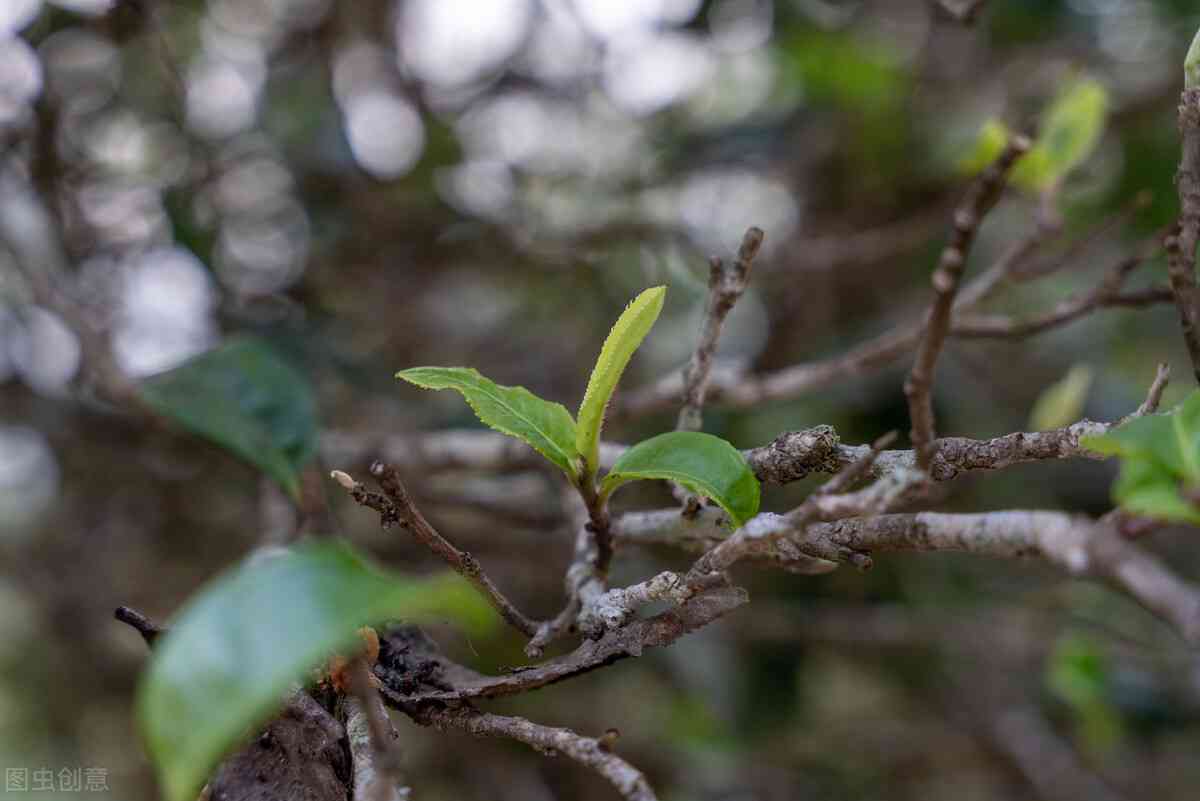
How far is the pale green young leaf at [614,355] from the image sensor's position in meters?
0.52

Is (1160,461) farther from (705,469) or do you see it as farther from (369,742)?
(369,742)

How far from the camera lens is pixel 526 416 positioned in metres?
0.53

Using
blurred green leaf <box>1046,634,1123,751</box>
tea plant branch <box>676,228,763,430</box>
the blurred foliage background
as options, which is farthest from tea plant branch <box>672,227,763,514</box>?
blurred green leaf <box>1046,634,1123,751</box>

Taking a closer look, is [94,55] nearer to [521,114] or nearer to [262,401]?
[521,114]

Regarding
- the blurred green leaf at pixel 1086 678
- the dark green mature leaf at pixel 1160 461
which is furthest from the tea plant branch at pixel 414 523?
the blurred green leaf at pixel 1086 678

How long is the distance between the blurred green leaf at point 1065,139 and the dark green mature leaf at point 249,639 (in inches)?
30.5

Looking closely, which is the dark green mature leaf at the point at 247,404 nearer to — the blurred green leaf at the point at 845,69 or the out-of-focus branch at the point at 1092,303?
the out-of-focus branch at the point at 1092,303

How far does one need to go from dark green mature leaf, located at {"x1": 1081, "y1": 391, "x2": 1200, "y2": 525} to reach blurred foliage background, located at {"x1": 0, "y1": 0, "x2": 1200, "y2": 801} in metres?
0.86

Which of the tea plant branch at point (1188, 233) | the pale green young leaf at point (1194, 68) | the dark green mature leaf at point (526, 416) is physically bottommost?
the dark green mature leaf at point (526, 416)

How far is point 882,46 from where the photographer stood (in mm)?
1535

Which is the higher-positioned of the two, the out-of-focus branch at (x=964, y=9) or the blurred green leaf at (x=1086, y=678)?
the out-of-focus branch at (x=964, y=9)

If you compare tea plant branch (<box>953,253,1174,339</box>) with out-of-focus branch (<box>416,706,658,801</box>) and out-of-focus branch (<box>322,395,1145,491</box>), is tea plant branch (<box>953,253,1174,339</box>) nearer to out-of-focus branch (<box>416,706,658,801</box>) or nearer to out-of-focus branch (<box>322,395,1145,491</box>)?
out-of-focus branch (<box>322,395,1145,491</box>)

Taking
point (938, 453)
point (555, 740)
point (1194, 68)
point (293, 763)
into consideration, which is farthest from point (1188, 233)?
point (293, 763)

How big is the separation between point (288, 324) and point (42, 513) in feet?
3.27
